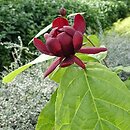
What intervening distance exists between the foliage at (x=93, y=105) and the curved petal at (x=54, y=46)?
0.18ft

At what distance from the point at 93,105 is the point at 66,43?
0.39 ft

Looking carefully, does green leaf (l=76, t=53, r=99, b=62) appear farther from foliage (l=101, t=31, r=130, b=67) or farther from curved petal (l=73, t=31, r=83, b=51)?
foliage (l=101, t=31, r=130, b=67)

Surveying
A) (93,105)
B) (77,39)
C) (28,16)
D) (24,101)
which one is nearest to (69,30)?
(77,39)

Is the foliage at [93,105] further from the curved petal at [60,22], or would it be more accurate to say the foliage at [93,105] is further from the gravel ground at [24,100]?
the gravel ground at [24,100]

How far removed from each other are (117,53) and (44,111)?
3863 millimetres

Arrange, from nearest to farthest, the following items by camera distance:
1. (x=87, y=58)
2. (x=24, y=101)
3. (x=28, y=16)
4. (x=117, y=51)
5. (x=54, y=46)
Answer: (x=54, y=46)
(x=87, y=58)
(x=24, y=101)
(x=117, y=51)
(x=28, y=16)

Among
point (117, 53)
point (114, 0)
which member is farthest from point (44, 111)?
point (114, 0)

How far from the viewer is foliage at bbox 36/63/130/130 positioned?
2.56 feet

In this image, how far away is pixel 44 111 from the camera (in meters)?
0.98

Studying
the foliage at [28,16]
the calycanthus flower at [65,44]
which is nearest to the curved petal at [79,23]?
the calycanthus flower at [65,44]

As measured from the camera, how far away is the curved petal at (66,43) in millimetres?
767

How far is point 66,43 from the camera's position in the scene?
77 cm

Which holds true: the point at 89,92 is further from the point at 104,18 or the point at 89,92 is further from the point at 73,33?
the point at 104,18

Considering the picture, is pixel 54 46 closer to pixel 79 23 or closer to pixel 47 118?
pixel 79 23
